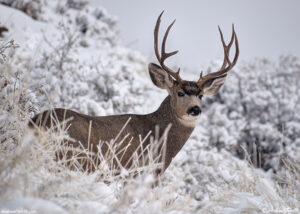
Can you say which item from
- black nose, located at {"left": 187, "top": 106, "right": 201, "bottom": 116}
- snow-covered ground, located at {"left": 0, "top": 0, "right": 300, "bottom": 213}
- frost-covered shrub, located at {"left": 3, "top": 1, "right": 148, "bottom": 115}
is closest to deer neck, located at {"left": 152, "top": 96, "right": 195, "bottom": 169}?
black nose, located at {"left": 187, "top": 106, "right": 201, "bottom": 116}

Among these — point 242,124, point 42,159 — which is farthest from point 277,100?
point 42,159

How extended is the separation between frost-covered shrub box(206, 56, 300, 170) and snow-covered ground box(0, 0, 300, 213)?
0.03 meters

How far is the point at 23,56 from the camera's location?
7.72m

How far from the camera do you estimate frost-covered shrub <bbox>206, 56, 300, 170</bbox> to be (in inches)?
361

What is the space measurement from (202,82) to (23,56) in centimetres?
425

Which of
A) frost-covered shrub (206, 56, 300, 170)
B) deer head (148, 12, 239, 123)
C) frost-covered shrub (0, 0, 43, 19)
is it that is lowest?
frost-covered shrub (206, 56, 300, 170)

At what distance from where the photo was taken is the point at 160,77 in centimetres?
547

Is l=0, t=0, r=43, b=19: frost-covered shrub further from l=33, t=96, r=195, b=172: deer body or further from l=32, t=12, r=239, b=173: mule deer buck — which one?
l=33, t=96, r=195, b=172: deer body

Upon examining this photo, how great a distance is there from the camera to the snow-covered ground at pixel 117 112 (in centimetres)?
228

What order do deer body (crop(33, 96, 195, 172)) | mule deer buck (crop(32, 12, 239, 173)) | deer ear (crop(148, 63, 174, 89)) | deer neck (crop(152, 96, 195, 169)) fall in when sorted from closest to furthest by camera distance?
1. deer body (crop(33, 96, 195, 172))
2. mule deer buck (crop(32, 12, 239, 173))
3. deer neck (crop(152, 96, 195, 169))
4. deer ear (crop(148, 63, 174, 89))

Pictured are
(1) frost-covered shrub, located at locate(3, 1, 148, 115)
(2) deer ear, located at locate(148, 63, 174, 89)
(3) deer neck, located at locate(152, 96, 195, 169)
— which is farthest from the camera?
(1) frost-covered shrub, located at locate(3, 1, 148, 115)

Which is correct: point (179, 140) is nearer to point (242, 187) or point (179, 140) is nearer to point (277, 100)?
point (242, 187)

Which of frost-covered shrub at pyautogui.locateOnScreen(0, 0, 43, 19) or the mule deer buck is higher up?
frost-covered shrub at pyautogui.locateOnScreen(0, 0, 43, 19)

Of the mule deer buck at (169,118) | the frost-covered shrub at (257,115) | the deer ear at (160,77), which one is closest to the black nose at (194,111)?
the mule deer buck at (169,118)
